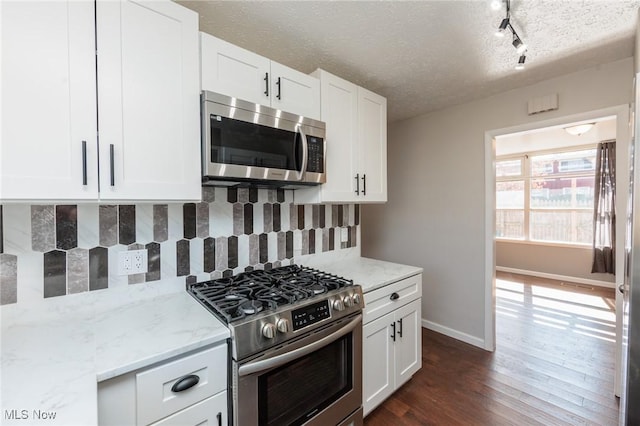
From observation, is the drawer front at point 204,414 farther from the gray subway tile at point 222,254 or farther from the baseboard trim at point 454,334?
the baseboard trim at point 454,334

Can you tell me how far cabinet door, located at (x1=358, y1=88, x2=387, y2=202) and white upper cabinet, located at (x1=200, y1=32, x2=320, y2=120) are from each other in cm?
Result: 48

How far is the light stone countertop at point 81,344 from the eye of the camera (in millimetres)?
704

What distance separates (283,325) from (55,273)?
106 centimetres

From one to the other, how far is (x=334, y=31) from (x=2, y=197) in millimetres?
1684

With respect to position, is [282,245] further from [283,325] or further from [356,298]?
[283,325]

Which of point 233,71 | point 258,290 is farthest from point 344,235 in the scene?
point 233,71

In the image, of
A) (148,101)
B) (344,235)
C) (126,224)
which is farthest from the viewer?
(344,235)

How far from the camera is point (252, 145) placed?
4.81 feet

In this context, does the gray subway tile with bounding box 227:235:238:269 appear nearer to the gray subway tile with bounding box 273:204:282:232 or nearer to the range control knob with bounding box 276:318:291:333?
the gray subway tile with bounding box 273:204:282:232

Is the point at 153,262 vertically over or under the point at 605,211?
under

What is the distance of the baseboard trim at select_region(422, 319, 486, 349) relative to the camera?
2747 mm

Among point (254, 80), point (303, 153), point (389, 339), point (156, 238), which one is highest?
point (254, 80)

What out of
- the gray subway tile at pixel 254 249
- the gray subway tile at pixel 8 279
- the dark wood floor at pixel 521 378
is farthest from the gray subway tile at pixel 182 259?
the dark wood floor at pixel 521 378

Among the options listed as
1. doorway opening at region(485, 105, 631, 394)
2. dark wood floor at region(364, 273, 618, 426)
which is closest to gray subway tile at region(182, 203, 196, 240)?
dark wood floor at region(364, 273, 618, 426)
